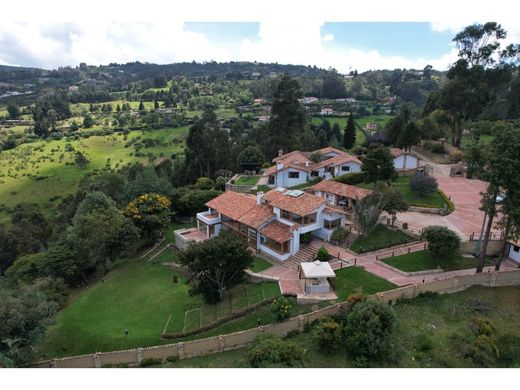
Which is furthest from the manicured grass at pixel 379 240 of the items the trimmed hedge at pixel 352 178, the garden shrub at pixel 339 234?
the trimmed hedge at pixel 352 178

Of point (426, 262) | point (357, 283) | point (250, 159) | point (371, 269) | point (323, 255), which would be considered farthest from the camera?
point (250, 159)

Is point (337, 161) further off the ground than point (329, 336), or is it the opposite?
point (337, 161)

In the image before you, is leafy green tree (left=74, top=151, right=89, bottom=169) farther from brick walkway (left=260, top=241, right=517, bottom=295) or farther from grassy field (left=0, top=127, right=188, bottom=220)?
brick walkway (left=260, top=241, right=517, bottom=295)

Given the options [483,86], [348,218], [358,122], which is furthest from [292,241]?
[358,122]

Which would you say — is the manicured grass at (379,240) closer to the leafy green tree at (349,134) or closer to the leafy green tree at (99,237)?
the leafy green tree at (99,237)

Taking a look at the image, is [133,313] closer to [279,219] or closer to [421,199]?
[279,219]

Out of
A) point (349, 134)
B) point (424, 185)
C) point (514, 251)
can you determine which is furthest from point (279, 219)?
point (349, 134)

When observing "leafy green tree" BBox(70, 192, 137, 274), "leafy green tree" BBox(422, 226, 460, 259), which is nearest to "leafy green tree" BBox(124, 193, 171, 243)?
"leafy green tree" BBox(70, 192, 137, 274)
